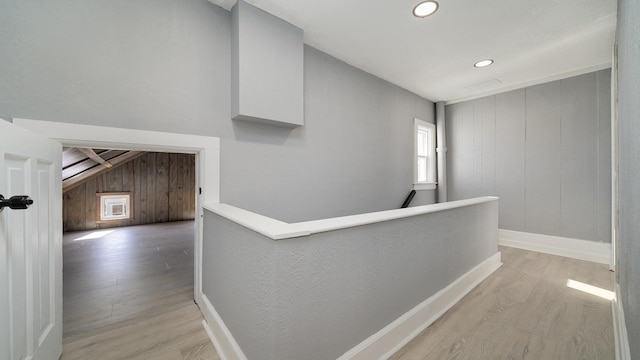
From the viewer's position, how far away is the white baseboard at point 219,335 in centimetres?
126

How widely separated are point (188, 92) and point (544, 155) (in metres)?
4.47

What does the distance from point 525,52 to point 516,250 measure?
2.63m

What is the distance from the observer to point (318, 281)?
107 cm

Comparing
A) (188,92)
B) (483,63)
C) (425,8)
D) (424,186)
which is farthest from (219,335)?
(483,63)

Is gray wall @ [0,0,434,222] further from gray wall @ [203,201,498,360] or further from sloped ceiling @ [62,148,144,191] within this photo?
sloped ceiling @ [62,148,144,191]

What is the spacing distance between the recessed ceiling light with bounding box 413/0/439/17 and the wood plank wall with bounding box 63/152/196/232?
585cm

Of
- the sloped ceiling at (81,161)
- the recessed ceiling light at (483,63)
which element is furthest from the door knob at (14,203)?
the recessed ceiling light at (483,63)

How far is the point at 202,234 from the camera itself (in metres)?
1.87

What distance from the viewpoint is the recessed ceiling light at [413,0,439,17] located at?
185 cm

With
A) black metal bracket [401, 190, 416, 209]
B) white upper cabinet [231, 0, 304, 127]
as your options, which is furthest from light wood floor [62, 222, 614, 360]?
white upper cabinet [231, 0, 304, 127]

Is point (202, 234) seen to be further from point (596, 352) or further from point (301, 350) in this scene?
point (596, 352)

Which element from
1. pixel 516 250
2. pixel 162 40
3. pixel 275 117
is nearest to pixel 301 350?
pixel 275 117

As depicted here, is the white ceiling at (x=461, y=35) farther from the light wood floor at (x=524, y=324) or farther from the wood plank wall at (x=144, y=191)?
the wood plank wall at (x=144, y=191)

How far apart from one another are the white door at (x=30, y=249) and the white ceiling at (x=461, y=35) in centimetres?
163
